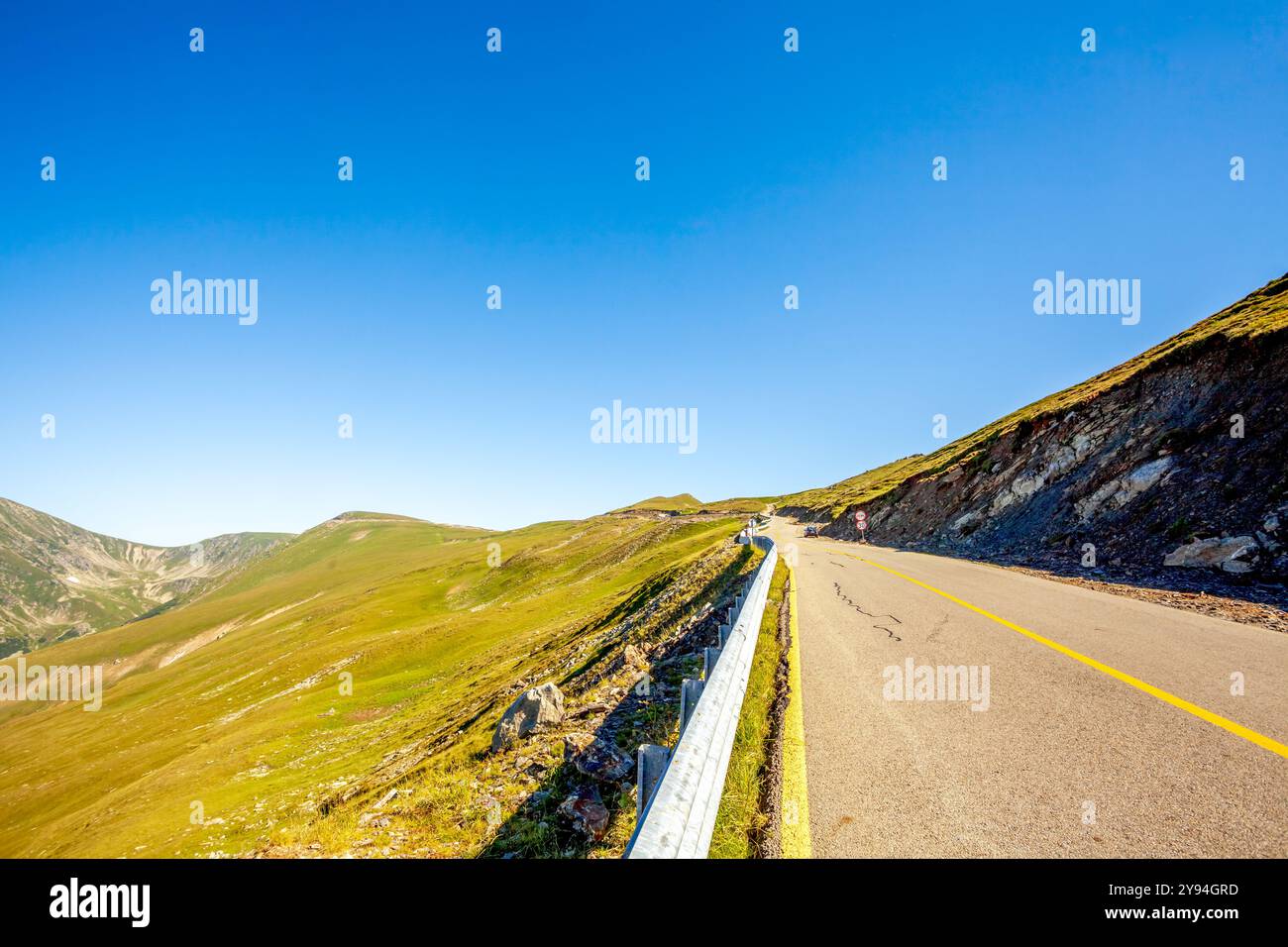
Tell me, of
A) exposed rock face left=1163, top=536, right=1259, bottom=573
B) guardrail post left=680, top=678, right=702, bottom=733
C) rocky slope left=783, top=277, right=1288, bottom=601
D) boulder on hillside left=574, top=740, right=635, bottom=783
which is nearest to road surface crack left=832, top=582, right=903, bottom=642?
boulder on hillside left=574, top=740, right=635, bottom=783

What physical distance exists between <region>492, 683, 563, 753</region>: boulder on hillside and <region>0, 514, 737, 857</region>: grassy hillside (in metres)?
0.71

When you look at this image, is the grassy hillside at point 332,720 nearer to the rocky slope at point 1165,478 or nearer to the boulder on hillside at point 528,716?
the boulder on hillside at point 528,716

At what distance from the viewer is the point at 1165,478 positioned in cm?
A: 1645

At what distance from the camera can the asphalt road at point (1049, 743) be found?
11.5 feet

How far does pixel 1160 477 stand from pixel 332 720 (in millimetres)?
49420

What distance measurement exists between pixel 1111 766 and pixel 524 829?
5.44 meters

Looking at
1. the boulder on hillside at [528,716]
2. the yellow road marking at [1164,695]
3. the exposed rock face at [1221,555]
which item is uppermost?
the exposed rock face at [1221,555]

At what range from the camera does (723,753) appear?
151 inches

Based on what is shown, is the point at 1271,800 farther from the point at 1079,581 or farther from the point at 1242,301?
the point at 1242,301

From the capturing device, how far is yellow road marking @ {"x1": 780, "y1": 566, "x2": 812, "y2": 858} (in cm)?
359

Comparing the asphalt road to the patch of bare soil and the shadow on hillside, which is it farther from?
the shadow on hillside

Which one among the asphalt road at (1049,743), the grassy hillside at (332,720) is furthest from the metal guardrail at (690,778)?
the grassy hillside at (332,720)

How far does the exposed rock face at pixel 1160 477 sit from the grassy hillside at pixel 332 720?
1785cm
